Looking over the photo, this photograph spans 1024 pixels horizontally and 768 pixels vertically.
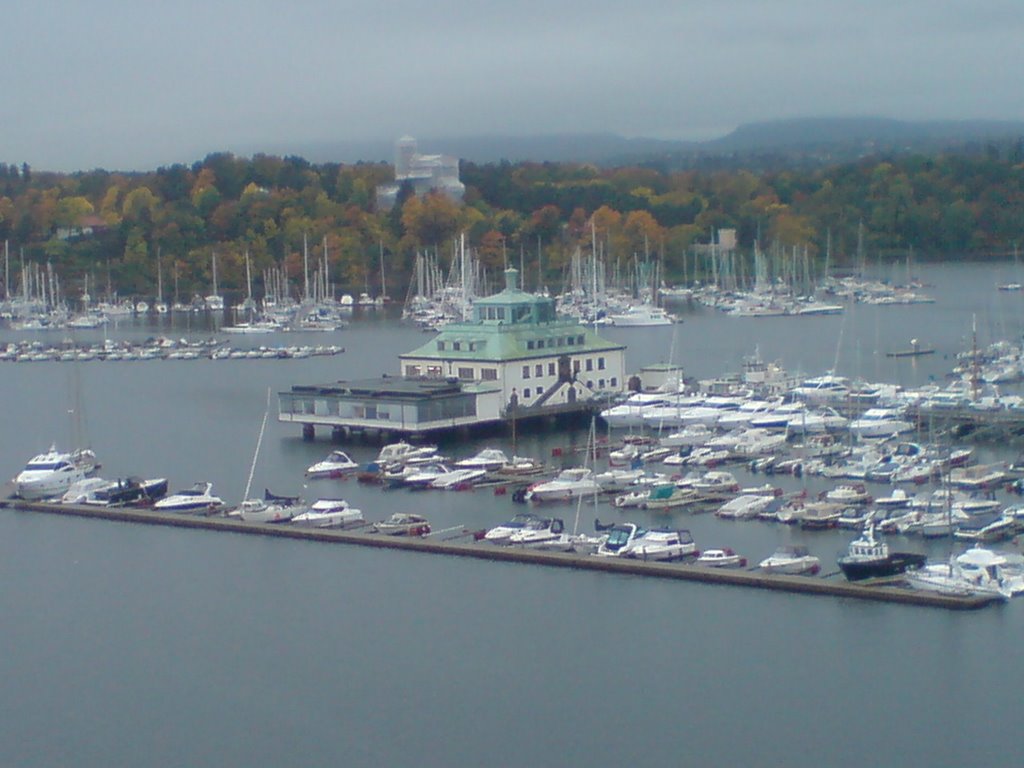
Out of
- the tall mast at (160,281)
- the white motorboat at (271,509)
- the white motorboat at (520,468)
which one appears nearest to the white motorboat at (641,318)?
the tall mast at (160,281)

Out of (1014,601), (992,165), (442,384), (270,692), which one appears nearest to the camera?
(270,692)

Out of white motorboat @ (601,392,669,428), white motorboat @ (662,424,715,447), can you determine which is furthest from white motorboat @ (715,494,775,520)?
white motorboat @ (601,392,669,428)

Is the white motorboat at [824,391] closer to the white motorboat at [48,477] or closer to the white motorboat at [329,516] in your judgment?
the white motorboat at [329,516]

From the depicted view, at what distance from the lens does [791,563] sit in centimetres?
1334

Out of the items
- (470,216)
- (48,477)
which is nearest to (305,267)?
(470,216)

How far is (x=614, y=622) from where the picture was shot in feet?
41.4

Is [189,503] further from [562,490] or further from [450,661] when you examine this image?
[450,661]

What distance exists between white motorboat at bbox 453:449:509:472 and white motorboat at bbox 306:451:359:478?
43.2 inches

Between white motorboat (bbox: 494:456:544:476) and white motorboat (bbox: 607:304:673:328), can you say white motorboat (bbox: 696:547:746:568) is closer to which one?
white motorboat (bbox: 494:456:544:476)

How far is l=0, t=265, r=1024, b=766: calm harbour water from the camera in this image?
34.2 feet

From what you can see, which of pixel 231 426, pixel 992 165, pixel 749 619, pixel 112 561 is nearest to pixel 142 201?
pixel 992 165

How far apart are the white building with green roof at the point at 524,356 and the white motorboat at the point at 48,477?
5.16m

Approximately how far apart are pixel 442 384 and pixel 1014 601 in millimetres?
9710

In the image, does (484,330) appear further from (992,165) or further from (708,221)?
(992,165)
